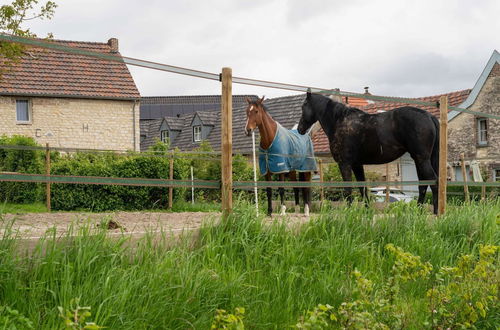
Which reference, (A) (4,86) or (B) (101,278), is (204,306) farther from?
(A) (4,86)

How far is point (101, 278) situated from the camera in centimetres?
433

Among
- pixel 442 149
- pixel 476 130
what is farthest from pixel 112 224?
pixel 476 130

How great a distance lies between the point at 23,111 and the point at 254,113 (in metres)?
21.6

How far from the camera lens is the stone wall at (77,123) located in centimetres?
2759

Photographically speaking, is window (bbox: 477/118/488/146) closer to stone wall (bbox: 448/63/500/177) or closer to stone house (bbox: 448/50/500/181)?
stone house (bbox: 448/50/500/181)

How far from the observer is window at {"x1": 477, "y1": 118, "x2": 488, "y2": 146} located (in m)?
28.2

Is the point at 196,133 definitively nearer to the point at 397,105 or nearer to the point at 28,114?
the point at 28,114

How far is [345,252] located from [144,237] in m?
1.90

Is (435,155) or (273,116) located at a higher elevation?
(273,116)

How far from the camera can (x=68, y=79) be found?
2858 cm

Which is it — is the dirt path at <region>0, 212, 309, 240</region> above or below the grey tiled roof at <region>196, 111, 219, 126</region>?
below

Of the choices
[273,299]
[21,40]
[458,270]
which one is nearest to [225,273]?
[273,299]

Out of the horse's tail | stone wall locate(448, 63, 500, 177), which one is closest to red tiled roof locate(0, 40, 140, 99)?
stone wall locate(448, 63, 500, 177)

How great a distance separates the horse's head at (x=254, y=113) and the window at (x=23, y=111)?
69.5ft
